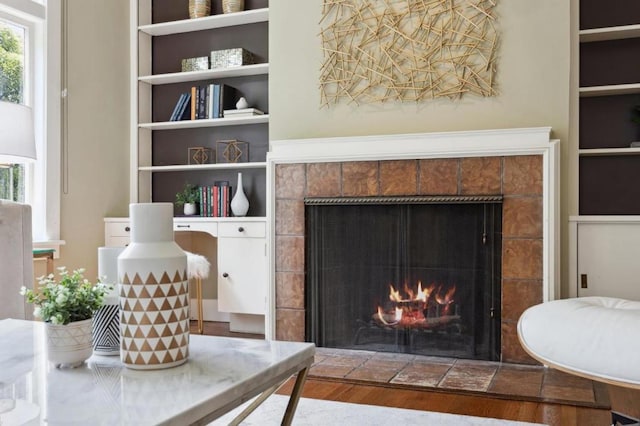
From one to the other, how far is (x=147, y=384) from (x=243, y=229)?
3033 millimetres

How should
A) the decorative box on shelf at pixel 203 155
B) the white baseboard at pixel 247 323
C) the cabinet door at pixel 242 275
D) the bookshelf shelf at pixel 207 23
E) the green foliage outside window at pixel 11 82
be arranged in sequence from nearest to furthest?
1. the green foliage outside window at pixel 11 82
2. the cabinet door at pixel 242 275
3. the white baseboard at pixel 247 323
4. the bookshelf shelf at pixel 207 23
5. the decorative box on shelf at pixel 203 155

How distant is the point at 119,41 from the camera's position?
4887mm

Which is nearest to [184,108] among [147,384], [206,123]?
[206,123]

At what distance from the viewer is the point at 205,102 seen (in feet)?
15.3

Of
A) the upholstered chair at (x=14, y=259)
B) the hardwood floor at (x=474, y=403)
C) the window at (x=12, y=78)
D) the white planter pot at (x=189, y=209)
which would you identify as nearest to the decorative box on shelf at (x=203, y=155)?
the white planter pot at (x=189, y=209)

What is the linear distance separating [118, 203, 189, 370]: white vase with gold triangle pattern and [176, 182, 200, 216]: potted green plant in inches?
134

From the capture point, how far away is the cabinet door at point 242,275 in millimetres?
4148

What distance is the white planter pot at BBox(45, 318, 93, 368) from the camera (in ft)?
4.13

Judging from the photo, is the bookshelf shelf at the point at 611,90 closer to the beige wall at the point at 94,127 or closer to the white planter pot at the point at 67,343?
the white planter pot at the point at 67,343

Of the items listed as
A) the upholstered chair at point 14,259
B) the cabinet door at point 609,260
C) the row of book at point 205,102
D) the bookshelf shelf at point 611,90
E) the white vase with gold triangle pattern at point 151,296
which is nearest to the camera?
the white vase with gold triangle pattern at point 151,296

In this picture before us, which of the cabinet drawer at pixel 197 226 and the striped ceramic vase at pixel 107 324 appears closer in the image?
the striped ceramic vase at pixel 107 324

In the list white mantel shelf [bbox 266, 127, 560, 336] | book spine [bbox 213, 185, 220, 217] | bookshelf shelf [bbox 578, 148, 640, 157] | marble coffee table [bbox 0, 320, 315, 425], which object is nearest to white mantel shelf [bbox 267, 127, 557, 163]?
white mantel shelf [bbox 266, 127, 560, 336]

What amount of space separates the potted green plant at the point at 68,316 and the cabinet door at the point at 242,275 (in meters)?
Result: 2.78

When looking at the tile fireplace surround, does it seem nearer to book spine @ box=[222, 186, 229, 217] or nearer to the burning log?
the burning log
